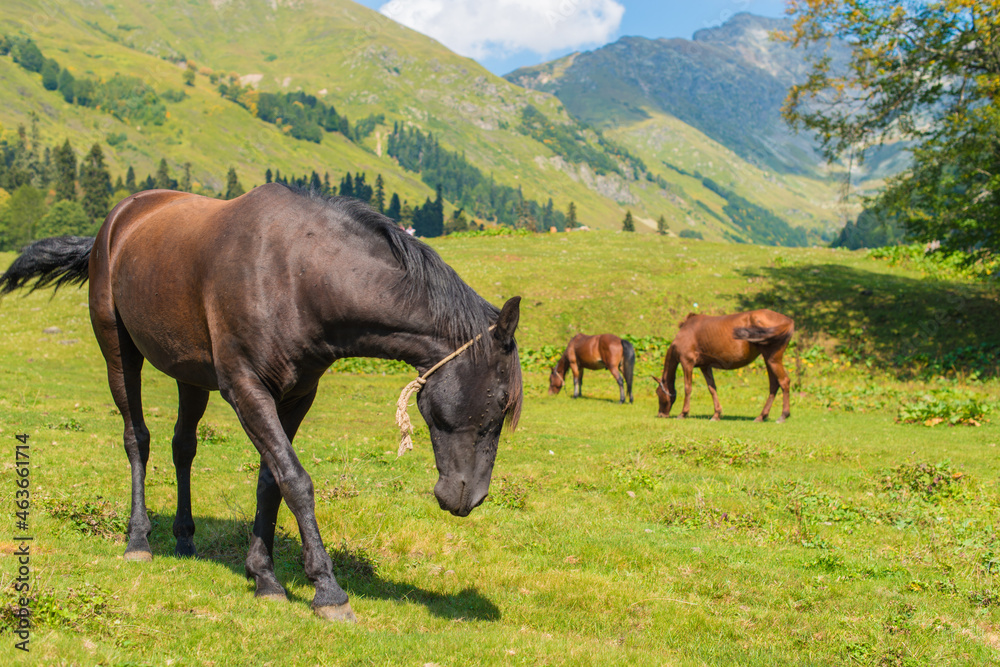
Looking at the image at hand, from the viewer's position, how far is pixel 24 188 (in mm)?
114750

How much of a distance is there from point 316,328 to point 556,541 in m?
4.25

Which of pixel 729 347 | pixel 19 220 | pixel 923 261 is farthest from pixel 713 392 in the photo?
pixel 19 220

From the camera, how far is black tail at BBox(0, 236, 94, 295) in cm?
→ 840

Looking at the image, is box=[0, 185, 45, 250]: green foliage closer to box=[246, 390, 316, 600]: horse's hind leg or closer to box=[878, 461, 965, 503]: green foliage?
box=[246, 390, 316, 600]: horse's hind leg

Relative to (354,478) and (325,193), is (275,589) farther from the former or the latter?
(354,478)

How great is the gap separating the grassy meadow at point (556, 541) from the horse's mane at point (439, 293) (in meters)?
2.17

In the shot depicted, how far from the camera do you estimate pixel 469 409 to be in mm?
5324

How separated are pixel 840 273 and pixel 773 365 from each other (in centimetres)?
1696

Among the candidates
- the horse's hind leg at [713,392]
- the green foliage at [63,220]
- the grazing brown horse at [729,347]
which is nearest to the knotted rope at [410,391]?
the horse's hind leg at [713,392]

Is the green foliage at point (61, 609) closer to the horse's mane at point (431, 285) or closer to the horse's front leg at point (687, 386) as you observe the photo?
the horse's mane at point (431, 285)

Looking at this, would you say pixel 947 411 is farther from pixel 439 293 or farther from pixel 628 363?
pixel 439 293

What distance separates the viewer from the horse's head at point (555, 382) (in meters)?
24.3

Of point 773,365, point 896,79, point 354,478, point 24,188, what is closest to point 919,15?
point 896,79

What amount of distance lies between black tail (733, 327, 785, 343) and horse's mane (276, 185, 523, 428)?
15.6 metres
